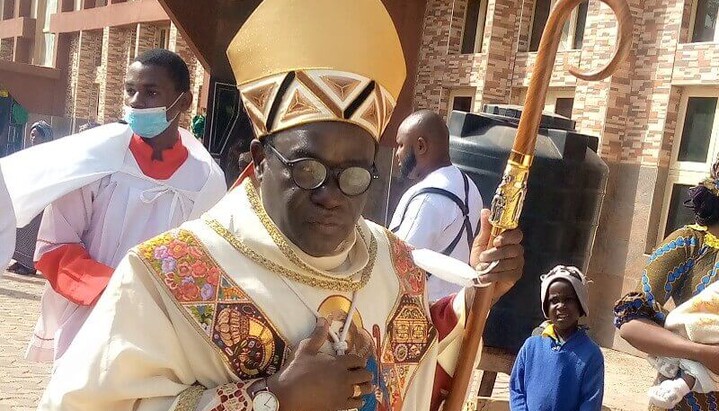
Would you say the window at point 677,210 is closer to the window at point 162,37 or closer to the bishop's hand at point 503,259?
the bishop's hand at point 503,259

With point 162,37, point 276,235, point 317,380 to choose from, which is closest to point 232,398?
point 317,380

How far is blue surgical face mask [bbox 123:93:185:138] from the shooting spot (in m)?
3.48

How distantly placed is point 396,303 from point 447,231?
180 cm

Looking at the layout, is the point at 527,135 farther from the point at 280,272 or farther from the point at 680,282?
the point at 680,282

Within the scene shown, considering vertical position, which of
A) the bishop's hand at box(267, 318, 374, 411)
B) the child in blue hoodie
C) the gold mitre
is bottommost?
the child in blue hoodie

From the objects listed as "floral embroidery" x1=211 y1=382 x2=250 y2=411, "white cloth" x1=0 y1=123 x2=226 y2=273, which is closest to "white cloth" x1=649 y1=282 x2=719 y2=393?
"floral embroidery" x1=211 y1=382 x2=250 y2=411

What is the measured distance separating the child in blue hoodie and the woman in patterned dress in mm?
946

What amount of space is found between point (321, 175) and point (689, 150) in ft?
28.3

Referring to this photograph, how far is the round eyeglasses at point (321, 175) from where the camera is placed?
1.87 meters

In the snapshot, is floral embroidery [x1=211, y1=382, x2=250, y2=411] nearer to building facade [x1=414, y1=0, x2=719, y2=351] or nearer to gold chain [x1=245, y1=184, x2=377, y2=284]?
gold chain [x1=245, y1=184, x2=377, y2=284]

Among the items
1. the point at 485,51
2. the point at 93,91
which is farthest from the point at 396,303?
the point at 93,91

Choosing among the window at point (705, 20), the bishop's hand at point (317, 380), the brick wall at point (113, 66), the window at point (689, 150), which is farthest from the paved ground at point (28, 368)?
the brick wall at point (113, 66)

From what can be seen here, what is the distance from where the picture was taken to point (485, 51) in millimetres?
11859

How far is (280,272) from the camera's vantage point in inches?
78.2
